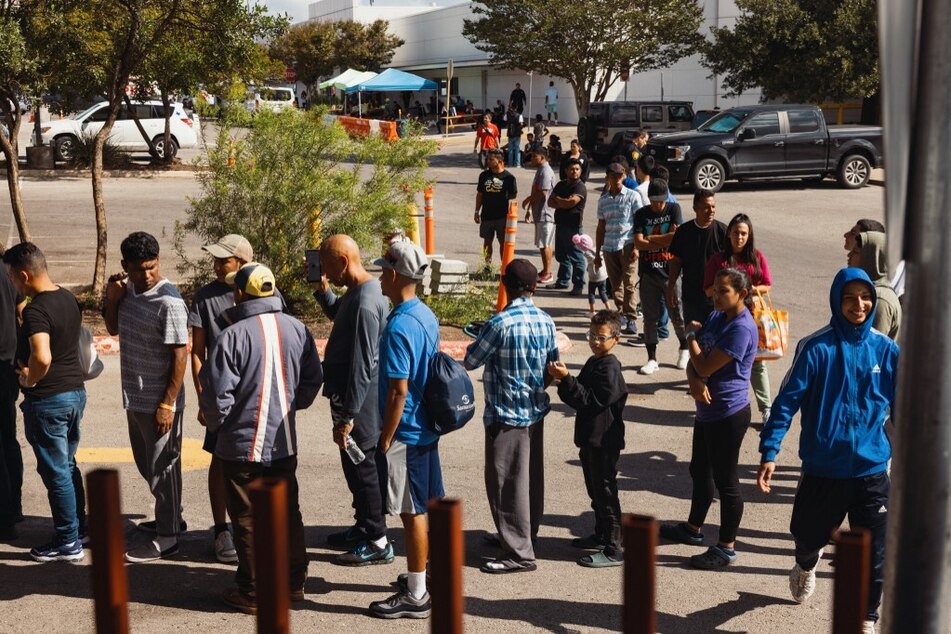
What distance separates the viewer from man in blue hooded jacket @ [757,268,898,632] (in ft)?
16.5

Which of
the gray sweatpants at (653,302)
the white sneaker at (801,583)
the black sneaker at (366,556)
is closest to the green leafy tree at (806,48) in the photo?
the gray sweatpants at (653,302)

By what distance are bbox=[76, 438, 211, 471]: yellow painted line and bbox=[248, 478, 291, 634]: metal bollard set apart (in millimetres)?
5959

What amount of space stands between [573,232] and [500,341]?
24.6ft

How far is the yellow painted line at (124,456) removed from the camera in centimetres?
774

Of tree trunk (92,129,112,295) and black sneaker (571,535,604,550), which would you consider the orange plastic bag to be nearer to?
black sneaker (571,535,604,550)

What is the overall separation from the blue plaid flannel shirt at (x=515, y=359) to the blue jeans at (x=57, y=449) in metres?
2.25

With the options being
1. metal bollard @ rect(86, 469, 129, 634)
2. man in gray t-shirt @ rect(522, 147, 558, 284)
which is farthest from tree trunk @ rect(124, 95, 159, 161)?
metal bollard @ rect(86, 469, 129, 634)

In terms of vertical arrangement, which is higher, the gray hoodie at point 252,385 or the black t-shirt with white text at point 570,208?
the black t-shirt with white text at point 570,208

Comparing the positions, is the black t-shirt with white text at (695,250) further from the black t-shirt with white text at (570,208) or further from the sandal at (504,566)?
the black t-shirt with white text at (570,208)

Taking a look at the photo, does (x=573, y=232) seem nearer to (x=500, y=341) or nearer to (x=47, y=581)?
(x=500, y=341)

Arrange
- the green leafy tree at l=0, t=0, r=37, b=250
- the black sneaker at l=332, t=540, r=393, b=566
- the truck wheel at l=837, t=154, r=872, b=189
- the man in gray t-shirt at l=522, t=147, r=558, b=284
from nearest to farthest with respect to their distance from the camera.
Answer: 1. the black sneaker at l=332, t=540, r=393, b=566
2. the green leafy tree at l=0, t=0, r=37, b=250
3. the man in gray t-shirt at l=522, t=147, r=558, b=284
4. the truck wheel at l=837, t=154, r=872, b=189

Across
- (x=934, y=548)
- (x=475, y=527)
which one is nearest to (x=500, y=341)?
(x=475, y=527)

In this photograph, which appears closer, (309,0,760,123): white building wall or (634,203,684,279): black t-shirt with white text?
(634,203,684,279): black t-shirt with white text

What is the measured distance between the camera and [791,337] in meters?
12.0
